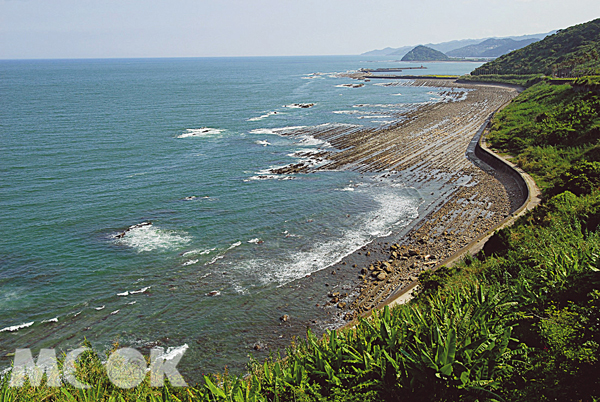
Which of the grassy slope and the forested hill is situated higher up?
the forested hill

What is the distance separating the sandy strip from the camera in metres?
21.6

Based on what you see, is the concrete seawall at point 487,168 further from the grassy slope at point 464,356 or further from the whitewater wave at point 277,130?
the whitewater wave at point 277,130

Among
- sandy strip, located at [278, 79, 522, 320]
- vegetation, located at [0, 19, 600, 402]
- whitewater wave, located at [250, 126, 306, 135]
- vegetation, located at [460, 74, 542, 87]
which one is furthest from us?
vegetation, located at [460, 74, 542, 87]

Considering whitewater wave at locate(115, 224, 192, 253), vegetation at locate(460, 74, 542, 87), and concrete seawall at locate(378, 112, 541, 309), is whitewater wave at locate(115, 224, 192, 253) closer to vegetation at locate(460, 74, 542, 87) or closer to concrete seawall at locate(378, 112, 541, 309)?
concrete seawall at locate(378, 112, 541, 309)

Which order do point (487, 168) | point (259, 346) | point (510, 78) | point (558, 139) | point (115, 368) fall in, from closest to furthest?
point (115, 368), point (259, 346), point (558, 139), point (487, 168), point (510, 78)

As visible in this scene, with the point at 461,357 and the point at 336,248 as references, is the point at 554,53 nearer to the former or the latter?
the point at 336,248

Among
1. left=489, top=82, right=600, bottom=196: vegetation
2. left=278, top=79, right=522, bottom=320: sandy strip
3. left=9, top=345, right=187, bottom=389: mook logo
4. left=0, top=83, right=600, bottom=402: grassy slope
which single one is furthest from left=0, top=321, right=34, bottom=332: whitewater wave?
left=489, top=82, right=600, bottom=196: vegetation

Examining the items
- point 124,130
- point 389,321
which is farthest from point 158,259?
point 124,130

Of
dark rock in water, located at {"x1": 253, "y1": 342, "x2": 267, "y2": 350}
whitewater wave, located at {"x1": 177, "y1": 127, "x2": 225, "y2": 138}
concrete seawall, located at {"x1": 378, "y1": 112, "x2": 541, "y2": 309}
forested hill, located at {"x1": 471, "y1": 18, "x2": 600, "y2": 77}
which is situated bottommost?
dark rock in water, located at {"x1": 253, "y1": 342, "x2": 267, "y2": 350}

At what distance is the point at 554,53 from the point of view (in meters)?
113

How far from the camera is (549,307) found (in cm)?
916

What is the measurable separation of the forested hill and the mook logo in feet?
307

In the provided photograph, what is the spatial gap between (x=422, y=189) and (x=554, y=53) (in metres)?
111

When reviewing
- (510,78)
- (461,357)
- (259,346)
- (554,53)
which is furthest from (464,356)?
(554,53)
